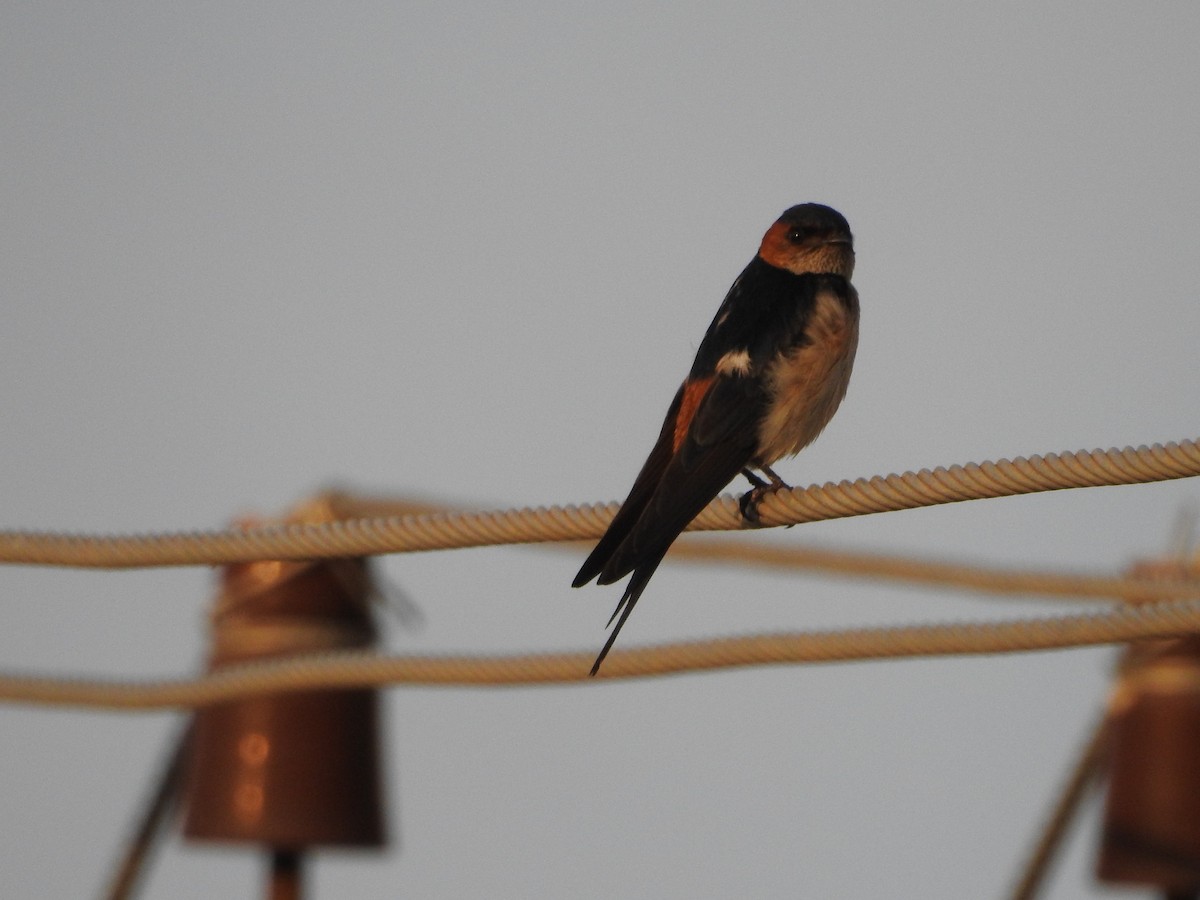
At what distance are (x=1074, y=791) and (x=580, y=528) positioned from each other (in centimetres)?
252

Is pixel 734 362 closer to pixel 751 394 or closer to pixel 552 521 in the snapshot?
pixel 751 394

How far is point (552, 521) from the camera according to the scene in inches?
142

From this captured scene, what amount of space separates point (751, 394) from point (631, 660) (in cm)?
83

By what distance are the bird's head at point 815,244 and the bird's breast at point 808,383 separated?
18.1 inches

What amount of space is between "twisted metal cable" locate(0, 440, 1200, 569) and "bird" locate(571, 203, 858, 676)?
0.10 meters

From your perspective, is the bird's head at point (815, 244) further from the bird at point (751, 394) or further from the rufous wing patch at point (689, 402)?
the rufous wing patch at point (689, 402)

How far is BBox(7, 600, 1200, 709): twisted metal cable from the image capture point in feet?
12.2

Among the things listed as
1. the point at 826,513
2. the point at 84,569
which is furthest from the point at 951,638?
the point at 84,569

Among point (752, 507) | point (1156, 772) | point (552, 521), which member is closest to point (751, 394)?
point (752, 507)

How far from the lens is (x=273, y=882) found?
538 centimetres

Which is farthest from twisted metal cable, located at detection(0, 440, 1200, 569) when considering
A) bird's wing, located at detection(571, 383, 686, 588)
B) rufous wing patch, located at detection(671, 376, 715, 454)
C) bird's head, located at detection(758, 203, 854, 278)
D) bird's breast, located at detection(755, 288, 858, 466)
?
bird's head, located at detection(758, 203, 854, 278)

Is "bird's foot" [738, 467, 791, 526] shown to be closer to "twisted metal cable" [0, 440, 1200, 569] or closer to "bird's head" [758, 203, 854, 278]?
"twisted metal cable" [0, 440, 1200, 569]

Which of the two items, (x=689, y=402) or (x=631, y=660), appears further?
(x=689, y=402)

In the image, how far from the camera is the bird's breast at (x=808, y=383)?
15.4ft
